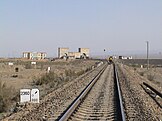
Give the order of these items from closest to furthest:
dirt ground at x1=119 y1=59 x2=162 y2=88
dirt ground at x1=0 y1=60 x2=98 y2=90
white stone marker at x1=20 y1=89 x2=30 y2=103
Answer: white stone marker at x1=20 y1=89 x2=30 y2=103, dirt ground at x1=0 y1=60 x2=98 y2=90, dirt ground at x1=119 y1=59 x2=162 y2=88

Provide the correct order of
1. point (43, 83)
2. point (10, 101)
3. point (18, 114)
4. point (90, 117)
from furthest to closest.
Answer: point (43, 83), point (10, 101), point (18, 114), point (90, 117)

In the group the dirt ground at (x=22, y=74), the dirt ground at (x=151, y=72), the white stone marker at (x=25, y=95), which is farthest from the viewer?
the dirt ground at (x=151, y=72)

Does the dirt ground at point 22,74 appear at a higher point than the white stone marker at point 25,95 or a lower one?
lower

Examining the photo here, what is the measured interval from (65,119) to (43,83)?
26.0 metres

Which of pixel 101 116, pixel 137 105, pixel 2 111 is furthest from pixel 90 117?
pixel 2 111

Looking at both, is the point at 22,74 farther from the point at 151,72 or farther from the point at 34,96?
the point at 34,96

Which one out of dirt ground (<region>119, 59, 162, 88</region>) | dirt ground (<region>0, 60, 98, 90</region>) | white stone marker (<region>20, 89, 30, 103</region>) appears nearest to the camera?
white stone marker (<region>20, 89, 30, 103</region>)

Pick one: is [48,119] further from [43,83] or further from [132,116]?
[43,83]

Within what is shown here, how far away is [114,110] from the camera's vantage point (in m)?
16.0

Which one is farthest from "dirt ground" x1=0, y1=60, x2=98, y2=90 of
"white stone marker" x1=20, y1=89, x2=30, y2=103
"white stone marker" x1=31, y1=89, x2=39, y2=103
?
"white stone marker" x1=20, y1=89, x2=30, y2=103

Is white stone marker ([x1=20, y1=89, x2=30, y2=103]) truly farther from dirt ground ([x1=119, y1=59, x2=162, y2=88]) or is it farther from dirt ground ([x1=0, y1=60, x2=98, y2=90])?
dirt ground ([x1=119, y1=59, x2=162, y2=88])

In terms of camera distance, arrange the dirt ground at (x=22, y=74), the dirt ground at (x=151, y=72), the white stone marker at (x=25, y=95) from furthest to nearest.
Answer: the dirt ground at (x=151, y=72)
the dirt ground at (x=22, y=74)
the white stone marker at (x=25, y=95)

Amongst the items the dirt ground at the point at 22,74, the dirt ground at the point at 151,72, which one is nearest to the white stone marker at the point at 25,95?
the dirt ground at the point at 22,74

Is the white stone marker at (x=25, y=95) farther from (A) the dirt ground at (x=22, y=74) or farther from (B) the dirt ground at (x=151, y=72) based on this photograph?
(B) the dirt ground at (x=151, y=72)
